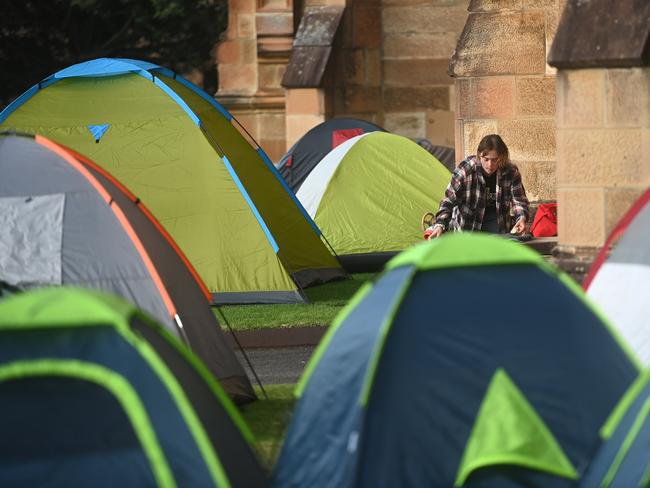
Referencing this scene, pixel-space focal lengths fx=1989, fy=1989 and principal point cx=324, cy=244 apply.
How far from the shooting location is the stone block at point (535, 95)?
57.6 feet

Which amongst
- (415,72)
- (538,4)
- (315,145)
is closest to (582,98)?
(538,4)

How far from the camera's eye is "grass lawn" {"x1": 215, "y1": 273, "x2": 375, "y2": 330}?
508 inches

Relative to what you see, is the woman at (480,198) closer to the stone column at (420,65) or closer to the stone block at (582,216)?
the stone block at (582,216)

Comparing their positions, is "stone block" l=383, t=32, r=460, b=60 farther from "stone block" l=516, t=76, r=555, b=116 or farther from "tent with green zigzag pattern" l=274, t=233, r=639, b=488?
"tent with green zigzag pattern" l=274, t=233, r=639, b=488

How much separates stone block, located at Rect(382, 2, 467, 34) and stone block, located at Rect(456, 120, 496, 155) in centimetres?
665

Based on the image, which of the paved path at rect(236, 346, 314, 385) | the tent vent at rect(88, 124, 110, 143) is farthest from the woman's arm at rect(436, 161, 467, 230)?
the tent vent at rect(88, 124, 110, 143)

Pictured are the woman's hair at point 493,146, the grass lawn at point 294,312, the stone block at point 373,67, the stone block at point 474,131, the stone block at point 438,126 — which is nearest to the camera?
the grass lawn at point 294,312

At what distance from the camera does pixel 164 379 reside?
6.73m

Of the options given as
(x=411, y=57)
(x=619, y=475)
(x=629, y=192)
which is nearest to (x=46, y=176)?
(x=629, y=192)

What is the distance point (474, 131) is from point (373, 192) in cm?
135

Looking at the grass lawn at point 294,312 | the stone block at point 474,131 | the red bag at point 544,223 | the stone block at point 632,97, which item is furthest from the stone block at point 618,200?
the stone block at point 474,131

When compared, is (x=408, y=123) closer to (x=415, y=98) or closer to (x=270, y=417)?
(x=415, y=98)

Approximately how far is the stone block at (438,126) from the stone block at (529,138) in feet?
24.1

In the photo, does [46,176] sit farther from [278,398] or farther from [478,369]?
[478,369]
